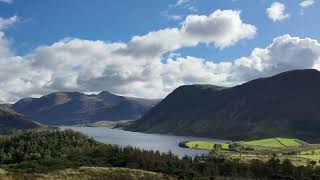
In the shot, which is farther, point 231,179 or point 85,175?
point 231,179

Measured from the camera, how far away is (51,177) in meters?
141

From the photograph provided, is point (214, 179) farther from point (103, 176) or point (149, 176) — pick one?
point (103, 176)

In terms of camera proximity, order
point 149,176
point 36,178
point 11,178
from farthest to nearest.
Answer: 1. point 149,176
2. point 36,178
3. point 11,178

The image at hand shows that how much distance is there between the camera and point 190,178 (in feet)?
558

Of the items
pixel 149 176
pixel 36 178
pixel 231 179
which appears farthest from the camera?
pixel 231 179

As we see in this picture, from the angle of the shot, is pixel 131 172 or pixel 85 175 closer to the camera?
pixel 85 175

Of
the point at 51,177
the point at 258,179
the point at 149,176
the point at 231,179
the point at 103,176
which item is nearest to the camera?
the point at 51,177

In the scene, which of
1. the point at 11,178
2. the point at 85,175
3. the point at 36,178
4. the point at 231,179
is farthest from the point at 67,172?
the point at 231,179

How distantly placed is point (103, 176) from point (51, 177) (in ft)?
59.4

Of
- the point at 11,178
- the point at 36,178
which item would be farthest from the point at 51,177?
the point at 11,178

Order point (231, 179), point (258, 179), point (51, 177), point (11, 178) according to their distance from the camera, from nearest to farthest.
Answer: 1. point (11, 178)
2. point (51, 177)
3. point (231, 179)
4. point (258, 179)

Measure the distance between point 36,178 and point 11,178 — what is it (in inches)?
401

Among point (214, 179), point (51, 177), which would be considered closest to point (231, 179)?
point (214, 179)

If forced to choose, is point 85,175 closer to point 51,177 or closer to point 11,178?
point 51,177
